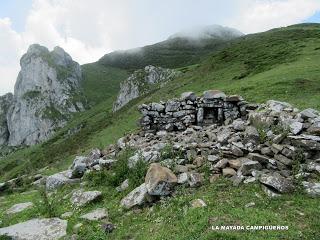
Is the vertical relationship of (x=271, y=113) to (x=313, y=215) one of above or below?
above

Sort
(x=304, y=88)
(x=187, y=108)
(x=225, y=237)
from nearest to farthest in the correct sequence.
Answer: (x=225, y=237)
(x=187, y=108)
(x=304, y=88)

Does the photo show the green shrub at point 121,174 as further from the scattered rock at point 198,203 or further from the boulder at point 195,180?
the scattered rock at point 198,203

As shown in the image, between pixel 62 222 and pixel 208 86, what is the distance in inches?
1839

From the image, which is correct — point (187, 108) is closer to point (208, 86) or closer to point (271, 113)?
point (271, 113)

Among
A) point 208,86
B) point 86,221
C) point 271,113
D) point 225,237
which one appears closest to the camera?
point 225,237

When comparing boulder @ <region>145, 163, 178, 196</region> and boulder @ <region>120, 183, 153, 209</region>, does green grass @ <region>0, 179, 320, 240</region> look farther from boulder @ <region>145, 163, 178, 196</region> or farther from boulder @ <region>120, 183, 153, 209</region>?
boulder @ <region>145, 163, 178, 196</region>

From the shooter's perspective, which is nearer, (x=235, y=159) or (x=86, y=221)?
(x=86, y=221)

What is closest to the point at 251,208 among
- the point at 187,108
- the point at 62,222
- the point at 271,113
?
the point at 62,222

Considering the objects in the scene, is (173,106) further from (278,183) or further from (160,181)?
(278,183)

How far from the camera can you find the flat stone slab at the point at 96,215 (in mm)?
15367

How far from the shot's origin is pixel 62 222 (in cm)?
1542

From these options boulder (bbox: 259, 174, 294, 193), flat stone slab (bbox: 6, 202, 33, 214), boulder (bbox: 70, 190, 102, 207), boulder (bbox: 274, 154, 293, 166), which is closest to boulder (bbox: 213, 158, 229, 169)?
boulder (bbox: 274, 154, 293, 166)

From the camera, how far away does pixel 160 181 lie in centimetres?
1553

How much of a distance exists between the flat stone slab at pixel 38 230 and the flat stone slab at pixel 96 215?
0.89 meters
